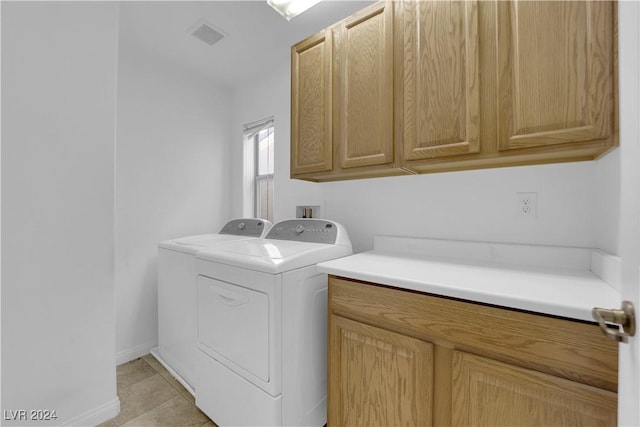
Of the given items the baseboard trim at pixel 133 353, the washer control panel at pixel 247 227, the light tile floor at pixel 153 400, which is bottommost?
the light tile floor at pixel 153 400

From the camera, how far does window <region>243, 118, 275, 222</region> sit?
8.88ft

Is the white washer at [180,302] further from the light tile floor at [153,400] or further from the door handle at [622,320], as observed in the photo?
the door handle at [622,320]

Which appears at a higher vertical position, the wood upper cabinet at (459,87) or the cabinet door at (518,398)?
the wood upper cabinet at (459,87)

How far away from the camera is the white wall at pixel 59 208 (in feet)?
4.17

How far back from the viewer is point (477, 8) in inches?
42.9

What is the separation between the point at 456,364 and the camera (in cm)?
88

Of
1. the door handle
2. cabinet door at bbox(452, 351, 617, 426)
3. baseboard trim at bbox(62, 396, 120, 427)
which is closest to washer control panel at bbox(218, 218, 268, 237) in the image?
baseboard trim at bbox(62, 396, 120, 427)

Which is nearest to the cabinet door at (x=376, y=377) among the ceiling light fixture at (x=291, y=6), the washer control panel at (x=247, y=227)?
the washer control panel at (x=247, y=227)

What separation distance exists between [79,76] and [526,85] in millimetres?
2220

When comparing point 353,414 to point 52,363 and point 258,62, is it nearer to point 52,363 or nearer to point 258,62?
point 52,363

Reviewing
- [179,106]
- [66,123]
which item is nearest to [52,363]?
[66,123]

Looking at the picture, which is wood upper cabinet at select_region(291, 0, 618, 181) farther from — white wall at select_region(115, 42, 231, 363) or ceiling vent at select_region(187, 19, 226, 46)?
white wall at select_region(115, 42, 231, 363)

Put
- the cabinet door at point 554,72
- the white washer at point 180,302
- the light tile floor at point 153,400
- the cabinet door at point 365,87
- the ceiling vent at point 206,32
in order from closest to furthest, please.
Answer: the cabinet door at point 554,72, the cabinet door at point 365,87, the light tile floor at point 153,400, the white washer at point 180,302, the ceiling vent at point 206,32

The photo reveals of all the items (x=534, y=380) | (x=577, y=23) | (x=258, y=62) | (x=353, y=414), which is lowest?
(x=353, y=414)
